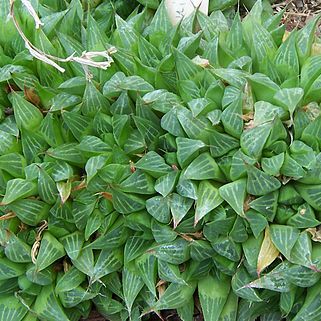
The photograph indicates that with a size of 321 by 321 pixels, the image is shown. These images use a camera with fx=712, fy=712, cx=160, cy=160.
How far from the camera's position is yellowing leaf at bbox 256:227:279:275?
1570mm

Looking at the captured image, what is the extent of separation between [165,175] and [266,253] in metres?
0.29

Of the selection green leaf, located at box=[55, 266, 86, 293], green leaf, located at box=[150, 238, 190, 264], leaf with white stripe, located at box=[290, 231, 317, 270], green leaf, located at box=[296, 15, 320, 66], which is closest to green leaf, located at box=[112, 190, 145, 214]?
green leaf, located at box=[150, 238, 190, 264]

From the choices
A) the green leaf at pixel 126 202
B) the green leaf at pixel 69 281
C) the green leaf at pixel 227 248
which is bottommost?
the green leaf at pixel 69 281

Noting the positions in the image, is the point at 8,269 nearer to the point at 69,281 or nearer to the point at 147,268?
the point at 69,281

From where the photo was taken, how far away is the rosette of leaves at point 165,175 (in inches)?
61.8

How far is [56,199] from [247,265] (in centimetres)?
47

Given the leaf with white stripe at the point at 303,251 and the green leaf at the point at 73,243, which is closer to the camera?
the leaf with white stripe at the point at 303,251

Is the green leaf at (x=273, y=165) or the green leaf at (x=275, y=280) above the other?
the green leaf at (x=273, y=165)

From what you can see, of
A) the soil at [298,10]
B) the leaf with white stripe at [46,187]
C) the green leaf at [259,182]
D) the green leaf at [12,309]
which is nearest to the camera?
the green leaf at [259,182]

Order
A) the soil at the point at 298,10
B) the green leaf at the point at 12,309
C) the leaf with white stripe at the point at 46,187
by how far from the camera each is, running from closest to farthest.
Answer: the leaf with white stripe at the point at 46,187 → the green leaf at the point at 12,309 → the soil at the point at 298,10

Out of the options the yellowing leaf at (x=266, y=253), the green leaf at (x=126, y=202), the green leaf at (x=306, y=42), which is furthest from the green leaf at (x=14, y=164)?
the green leaf at (x=306, y=42)

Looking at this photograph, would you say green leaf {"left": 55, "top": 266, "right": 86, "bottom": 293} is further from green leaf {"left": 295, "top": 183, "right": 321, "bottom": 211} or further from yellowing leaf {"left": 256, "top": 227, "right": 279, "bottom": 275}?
green leaf {"left": 295, "top": 183, "right": 321, "bottom": 211}

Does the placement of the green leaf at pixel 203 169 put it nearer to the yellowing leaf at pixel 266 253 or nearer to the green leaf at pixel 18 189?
the yellowing leaf at pixel 266 253

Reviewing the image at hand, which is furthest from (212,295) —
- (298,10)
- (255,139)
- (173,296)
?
(298,10)
